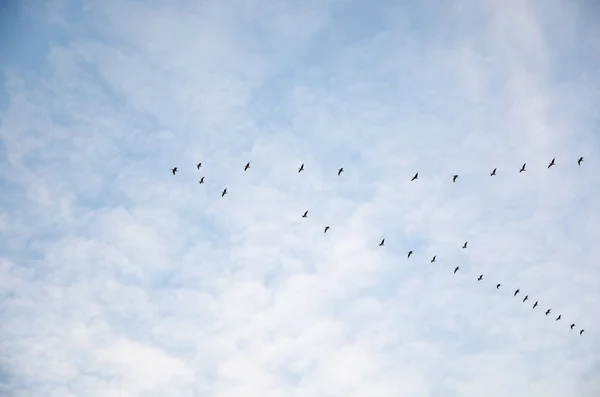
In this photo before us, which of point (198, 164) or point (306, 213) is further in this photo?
point (306, 213)

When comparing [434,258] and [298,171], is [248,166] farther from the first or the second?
[434,258]

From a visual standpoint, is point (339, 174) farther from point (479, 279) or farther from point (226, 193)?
point (479, 279)

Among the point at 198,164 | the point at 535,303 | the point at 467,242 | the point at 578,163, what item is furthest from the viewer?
the point at 535,303

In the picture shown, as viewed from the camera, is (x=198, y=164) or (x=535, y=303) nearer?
(x=198, y=164)

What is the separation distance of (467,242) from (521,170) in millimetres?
12301

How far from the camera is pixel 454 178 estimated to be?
53719 millimetres

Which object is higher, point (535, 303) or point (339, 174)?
point (339, 174)

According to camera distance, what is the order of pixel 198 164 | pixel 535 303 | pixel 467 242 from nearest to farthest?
pixel 198 164, pixel 467 242, pixel 535 303

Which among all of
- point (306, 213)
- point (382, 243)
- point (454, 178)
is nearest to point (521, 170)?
point (454, 178)

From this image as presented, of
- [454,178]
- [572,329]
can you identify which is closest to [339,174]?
[454,178]

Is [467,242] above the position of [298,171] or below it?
below

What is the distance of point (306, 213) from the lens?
2192 inches

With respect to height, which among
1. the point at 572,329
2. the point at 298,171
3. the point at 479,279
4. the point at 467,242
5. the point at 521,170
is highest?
the point at 298,171

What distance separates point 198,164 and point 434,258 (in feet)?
113
